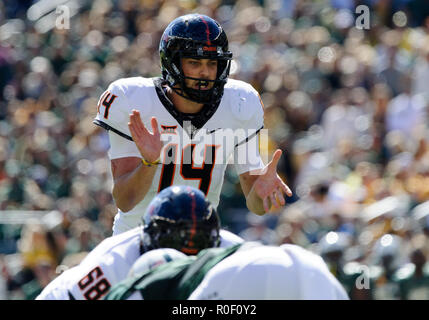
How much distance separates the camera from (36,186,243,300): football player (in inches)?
147

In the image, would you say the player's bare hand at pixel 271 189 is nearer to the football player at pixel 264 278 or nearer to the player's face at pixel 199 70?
the player's face at pixel 199 70

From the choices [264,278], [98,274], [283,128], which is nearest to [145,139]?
[98,274]

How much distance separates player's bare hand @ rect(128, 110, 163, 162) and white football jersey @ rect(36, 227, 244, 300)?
1.12 m

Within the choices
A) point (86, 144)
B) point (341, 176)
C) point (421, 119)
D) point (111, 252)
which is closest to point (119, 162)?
point (111, 252)

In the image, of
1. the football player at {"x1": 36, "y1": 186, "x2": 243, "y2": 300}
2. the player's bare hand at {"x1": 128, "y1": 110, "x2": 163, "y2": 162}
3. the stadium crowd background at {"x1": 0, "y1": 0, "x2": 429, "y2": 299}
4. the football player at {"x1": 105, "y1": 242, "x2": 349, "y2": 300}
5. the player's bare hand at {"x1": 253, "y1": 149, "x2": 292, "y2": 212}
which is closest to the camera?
the football player at {"x1": 105, "y1": 242, "x2": 349, "y2": 300}

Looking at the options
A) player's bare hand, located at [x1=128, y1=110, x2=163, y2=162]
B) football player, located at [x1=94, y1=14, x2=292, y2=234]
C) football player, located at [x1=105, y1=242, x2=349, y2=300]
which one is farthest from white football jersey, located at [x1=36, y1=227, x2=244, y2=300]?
football player, located at [x1=94, y1=14, x2=292, y2=234]

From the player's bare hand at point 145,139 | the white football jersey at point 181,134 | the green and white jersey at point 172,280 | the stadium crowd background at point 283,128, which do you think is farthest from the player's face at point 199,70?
the stadium crowd background at point 283,128

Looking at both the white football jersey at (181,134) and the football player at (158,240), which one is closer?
the football player at (158,240)

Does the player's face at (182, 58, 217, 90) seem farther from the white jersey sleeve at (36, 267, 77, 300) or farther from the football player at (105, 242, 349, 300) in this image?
the football player at (105, 242, 349, 300)

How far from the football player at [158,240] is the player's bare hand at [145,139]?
3.94 ft

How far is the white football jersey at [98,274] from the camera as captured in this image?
377cm

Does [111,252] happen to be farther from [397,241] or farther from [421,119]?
[421,119]

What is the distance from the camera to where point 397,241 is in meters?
8.23
